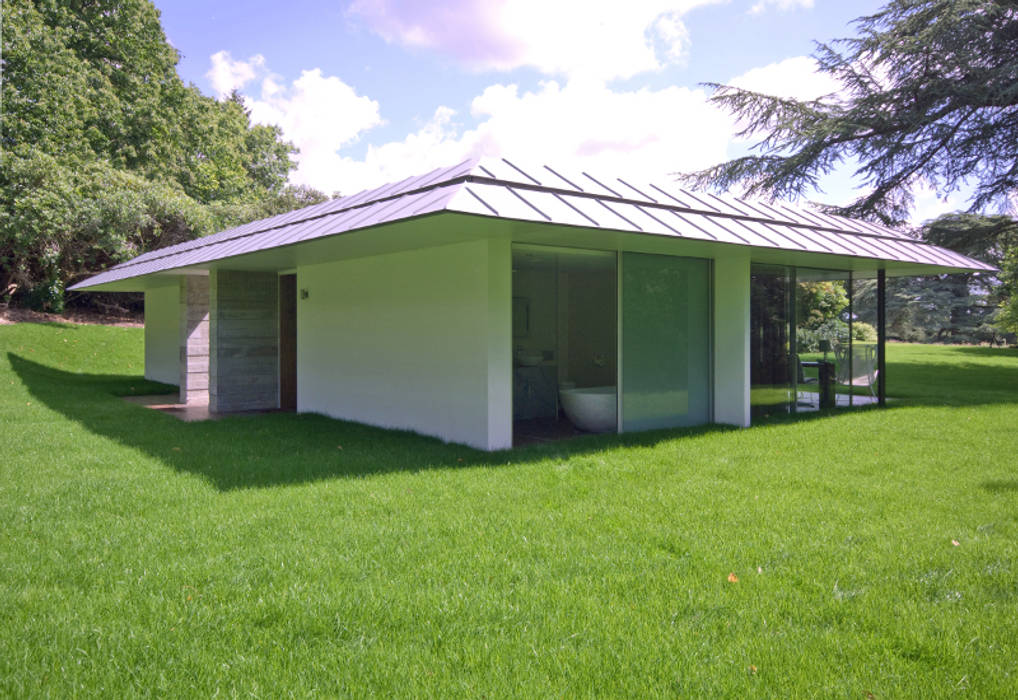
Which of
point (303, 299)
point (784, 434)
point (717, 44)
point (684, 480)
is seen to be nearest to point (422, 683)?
point (684, 480)

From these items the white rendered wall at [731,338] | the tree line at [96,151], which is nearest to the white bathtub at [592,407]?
the white rendered wall at [731,338]

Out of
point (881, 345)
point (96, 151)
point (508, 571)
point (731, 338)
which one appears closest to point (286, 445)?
point (508, 571)

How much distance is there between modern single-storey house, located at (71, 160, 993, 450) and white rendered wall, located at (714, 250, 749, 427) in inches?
0.9

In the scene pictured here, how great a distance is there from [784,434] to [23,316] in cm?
2254

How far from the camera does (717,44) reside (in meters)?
10.6

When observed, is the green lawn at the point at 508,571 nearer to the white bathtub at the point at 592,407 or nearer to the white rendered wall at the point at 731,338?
the white bathtub at the point at 592,407

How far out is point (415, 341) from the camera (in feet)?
29.0

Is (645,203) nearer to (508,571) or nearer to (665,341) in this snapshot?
(665,341)

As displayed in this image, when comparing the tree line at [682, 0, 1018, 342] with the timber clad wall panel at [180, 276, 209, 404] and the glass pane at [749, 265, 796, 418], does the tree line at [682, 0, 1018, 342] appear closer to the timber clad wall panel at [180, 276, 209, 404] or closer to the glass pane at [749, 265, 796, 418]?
the glass pane at [749, 265, 796, 418]

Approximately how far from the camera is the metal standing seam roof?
636cm

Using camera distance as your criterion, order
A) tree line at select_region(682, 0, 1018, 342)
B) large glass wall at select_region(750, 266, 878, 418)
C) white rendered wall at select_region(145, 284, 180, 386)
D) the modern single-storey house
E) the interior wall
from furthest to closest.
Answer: tree line at select_region(682, 0, 1018, 342), white rendered wall at select_region(145, 284, 180, 386), large glass wall at select_region(750, 266, 878, 418), the interior wall, the modern single-storey house

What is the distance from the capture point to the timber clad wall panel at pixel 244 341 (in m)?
11.6

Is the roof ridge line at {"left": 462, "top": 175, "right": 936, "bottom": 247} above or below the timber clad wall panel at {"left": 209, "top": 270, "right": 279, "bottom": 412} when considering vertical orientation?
above

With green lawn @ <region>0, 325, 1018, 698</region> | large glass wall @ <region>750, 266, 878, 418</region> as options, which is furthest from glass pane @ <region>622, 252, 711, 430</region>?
green lawn @ <region>0, 325, 1018, 698</region>
